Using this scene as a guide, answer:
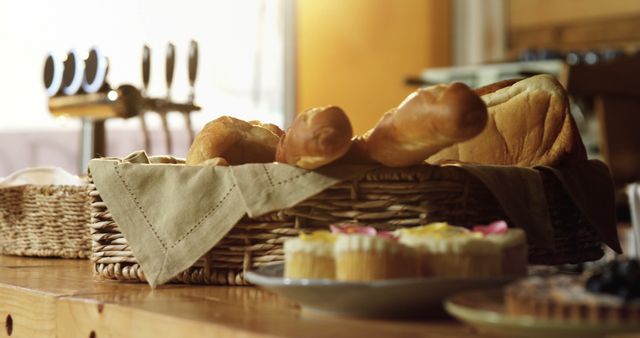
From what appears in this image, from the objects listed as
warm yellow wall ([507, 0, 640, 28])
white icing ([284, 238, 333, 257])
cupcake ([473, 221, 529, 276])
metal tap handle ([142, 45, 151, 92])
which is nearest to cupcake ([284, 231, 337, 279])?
white icing ([284, 238, 333, 257])

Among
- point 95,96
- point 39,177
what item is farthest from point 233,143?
point 95,96

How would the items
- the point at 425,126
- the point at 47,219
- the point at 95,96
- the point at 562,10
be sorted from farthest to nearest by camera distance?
the point at 562,10 < the point at 95,96 < the point at 47,219 < the point at 425,126

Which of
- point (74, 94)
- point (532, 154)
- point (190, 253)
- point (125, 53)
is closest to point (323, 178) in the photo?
point (190, 253)

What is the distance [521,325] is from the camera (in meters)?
0.54

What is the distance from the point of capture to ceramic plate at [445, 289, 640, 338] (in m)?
0.53

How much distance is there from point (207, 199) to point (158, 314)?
0.24m

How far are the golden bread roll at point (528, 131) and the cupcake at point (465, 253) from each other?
0.43 meters

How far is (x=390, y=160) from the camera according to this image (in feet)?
3.04

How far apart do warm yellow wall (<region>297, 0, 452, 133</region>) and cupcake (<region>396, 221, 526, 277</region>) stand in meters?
4.16

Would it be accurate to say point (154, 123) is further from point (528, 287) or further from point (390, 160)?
point (528, 287)

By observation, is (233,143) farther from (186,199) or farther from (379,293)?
(379,293)

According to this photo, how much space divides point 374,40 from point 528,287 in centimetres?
443

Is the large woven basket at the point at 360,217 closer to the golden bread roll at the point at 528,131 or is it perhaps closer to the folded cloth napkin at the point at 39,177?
the golden bread roll at the point at 528,131

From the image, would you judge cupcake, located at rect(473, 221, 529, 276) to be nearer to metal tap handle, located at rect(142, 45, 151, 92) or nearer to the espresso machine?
the espresso machine
